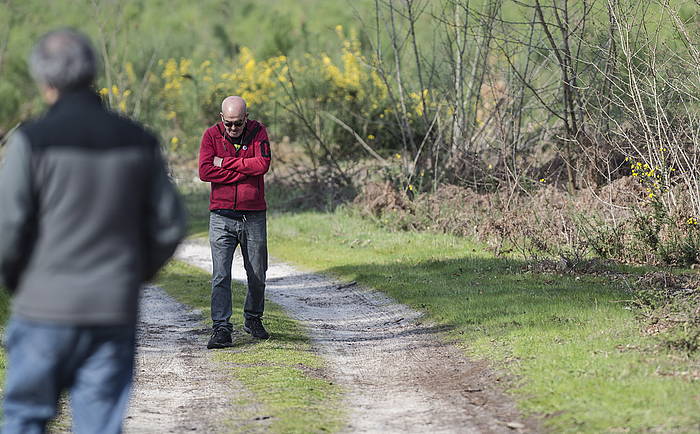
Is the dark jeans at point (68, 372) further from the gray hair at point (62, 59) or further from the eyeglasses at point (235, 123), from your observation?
the eyeglasses at point (235, 123)

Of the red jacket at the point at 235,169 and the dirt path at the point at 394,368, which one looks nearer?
the dirt path at the point at 394,368

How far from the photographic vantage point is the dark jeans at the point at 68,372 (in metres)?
4.17

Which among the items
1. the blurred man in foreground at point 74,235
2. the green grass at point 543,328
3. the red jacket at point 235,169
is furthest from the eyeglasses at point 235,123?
the blurred man in foreground at point 74,235

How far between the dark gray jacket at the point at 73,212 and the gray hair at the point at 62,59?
68mm

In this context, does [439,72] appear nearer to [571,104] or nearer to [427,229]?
[427,229]

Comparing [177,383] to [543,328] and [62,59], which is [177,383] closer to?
[543,328]

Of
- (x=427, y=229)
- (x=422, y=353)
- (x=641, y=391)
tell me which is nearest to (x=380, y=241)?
(x=427, y=229)

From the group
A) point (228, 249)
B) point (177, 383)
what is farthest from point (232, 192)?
point (177, 383)

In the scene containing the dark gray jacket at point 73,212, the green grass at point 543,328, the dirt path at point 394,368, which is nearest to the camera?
the dark gray jacket at point 73,212

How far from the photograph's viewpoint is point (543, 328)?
943 centimetres

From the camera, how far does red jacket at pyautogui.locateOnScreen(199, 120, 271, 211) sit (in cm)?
915

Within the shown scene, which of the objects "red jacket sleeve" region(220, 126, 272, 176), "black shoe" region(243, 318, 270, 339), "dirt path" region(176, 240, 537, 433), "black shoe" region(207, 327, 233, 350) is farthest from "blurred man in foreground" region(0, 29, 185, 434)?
"black shoe" region(243, 318, 270, 339)

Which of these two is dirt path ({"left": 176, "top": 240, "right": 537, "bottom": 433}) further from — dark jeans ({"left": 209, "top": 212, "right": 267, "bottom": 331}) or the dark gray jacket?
the dark gray jacket

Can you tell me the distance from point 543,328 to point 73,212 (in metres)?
6.10
